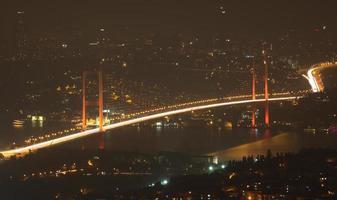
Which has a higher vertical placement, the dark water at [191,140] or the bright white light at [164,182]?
the dark water at [191,140]

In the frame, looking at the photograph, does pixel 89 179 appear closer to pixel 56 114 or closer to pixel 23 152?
pixel 23 152

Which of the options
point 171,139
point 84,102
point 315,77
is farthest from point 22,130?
point 315,77

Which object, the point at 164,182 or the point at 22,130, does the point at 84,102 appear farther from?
the point at 164,182

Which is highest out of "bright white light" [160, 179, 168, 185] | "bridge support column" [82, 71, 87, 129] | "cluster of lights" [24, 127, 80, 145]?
"bridge support column" [82, 71, 87, 129]

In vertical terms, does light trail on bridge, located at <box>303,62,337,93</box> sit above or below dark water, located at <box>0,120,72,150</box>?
above

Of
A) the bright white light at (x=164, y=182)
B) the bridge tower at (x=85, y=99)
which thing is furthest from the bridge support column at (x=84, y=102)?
the bright white light at (x=164, y=182)

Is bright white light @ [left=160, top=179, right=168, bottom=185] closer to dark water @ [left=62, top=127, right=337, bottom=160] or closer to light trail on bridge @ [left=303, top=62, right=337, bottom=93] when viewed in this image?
dark water @ [left=62, top=127, right=337, bottom=160]

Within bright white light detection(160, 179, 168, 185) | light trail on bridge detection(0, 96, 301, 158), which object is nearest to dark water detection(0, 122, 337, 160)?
light trail on bridge detection(0, 96, 301, 158)

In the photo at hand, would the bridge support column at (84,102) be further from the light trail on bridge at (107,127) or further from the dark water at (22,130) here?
the light trail on bridge at (107,127)

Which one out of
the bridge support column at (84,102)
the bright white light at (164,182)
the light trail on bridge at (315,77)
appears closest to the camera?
the bright white light at (164,182)

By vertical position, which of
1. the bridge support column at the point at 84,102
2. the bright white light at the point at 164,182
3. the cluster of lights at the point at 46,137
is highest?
the bridge support column at the point at 84,102

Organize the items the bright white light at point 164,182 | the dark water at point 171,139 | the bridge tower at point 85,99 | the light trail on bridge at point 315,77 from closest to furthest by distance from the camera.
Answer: the bright white light at point 164,182
the dark water at point 171,139
the bridge tower at point 85,99
the light trail on bridge at point 315,77
